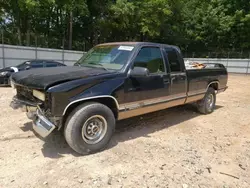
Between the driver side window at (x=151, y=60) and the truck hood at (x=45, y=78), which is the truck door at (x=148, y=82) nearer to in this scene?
the driver side window at (x=151, y=60)

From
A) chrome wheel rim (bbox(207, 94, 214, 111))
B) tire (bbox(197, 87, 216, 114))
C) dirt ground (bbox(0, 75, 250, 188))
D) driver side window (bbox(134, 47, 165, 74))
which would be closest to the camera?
dirt ground (bbox(0, 75, 250, 188))

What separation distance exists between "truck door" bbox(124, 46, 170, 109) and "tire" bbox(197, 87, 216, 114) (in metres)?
2.01

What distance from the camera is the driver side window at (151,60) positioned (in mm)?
4211

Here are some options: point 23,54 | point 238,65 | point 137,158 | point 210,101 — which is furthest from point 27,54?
point 238,65

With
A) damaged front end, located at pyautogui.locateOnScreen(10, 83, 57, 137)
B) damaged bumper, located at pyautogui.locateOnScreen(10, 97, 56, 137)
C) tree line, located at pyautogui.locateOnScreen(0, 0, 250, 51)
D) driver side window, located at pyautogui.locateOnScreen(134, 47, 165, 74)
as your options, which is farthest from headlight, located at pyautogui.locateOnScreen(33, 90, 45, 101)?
tree line, located at pyautogui.locateOnScreen(0, 0, 250, 51)

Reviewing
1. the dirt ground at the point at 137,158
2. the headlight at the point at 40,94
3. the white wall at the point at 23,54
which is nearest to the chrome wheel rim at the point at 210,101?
the dirt ground at the point at 137,158

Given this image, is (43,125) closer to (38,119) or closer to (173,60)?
(38,119)

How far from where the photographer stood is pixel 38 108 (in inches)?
132

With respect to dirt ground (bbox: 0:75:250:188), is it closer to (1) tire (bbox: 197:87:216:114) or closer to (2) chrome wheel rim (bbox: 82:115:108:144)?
(2) chrome wheel rim (bbox: 82:115:108:144)

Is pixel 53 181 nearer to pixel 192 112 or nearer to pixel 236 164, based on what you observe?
pixel 236 164

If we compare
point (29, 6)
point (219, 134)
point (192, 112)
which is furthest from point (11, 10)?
point (219, 134)

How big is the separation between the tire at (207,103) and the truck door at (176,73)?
1235mm

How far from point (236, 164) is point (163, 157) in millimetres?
1154

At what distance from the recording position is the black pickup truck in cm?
322
